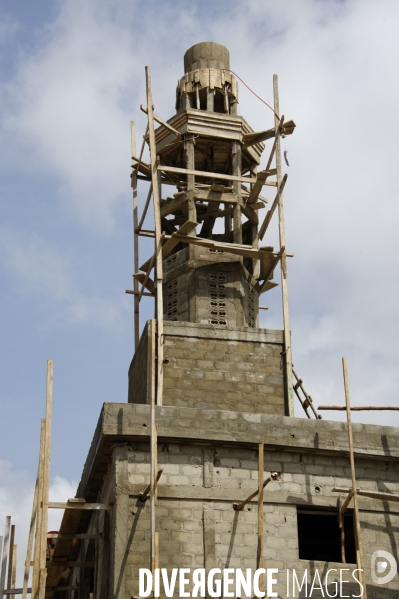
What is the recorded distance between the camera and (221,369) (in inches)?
1109

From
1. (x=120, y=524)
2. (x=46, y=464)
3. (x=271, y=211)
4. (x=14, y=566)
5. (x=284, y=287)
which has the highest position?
(x=271, y=211)

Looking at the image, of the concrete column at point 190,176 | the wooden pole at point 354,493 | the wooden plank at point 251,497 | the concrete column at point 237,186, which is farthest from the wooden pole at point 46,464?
the concrete column at point 237,186

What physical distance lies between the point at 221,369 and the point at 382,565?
6540 millimetres

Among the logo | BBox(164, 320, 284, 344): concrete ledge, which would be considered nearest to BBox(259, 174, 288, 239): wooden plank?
BBox(164, 320, 284, 344): concrete ledge

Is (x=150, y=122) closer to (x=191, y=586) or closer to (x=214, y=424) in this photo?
(x=214, y=424)

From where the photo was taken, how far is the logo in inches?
965

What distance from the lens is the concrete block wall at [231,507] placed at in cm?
2383

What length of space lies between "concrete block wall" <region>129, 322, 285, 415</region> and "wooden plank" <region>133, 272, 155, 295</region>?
2.96 m

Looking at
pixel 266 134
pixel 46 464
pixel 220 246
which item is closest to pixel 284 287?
pixel 220 246

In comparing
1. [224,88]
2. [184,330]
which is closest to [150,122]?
[224,88]

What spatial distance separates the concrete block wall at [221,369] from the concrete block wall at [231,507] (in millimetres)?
2664

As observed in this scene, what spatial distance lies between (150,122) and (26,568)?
41.5 ft

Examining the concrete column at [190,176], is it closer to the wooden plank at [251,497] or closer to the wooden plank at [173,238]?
the wooden plank at [173,238]

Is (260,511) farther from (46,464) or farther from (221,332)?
(221,332)
